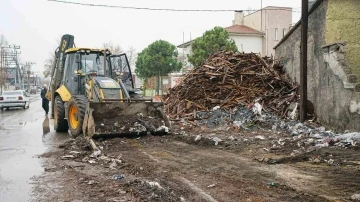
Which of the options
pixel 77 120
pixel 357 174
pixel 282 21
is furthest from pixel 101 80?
pixel 282 21

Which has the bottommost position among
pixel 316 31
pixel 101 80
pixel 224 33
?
pixel 101 80

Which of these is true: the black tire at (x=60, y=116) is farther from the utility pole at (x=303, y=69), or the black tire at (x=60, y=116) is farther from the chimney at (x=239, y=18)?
the chimney at (x=239, y=18)

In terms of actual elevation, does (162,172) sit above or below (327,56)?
below

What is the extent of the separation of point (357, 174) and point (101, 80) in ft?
25.0

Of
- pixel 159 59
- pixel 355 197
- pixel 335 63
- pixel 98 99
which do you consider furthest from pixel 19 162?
pixel 159 59

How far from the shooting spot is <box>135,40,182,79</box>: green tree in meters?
38.9

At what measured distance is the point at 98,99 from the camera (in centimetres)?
1116

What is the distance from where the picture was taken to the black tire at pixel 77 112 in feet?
37.0

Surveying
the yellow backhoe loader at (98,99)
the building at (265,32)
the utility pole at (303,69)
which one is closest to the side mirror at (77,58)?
the yellow backhoe loader at (98,99)

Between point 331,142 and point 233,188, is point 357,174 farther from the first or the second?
point 331,142

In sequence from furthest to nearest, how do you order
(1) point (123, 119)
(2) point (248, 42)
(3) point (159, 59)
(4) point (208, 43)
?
(2) point (248, 42) < (3) point (159, 59) < (4) point (208, 43) < (1) point (123, 119)

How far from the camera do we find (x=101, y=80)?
457 inches

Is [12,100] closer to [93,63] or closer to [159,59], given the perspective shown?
[159,59]

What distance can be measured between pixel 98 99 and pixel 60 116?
10.0 feet
